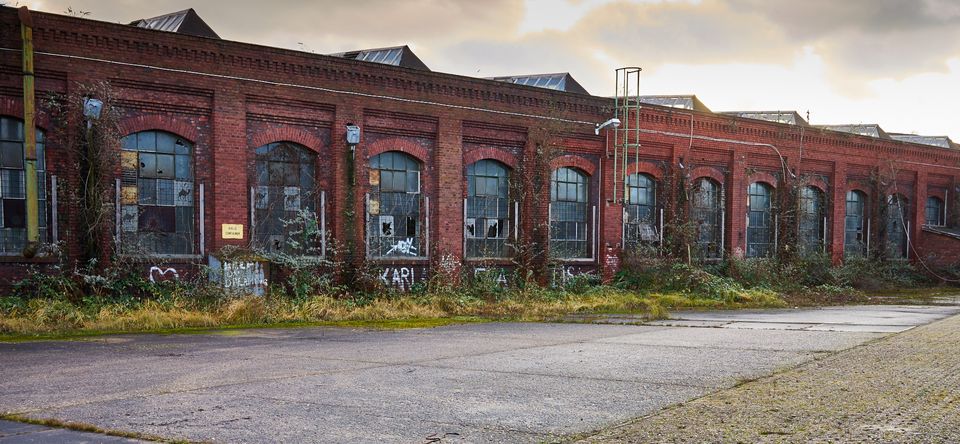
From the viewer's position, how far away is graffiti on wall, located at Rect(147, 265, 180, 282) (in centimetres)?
1611

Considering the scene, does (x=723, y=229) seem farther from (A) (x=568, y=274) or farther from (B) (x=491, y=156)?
(B) (x=491, y=156)

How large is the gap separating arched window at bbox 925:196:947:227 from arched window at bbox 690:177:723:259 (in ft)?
43.5

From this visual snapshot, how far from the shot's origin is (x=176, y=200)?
54.7 feet

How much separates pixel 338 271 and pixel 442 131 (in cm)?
443

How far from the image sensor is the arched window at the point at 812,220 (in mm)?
29641

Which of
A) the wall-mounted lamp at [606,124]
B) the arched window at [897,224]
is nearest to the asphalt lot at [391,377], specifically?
the wall-mounted lamp at [606,124]

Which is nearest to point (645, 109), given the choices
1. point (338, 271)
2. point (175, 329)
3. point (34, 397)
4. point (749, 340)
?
point (338, 271)

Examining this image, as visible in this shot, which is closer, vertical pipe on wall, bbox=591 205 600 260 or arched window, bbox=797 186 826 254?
vertical pipe on wall, bbox=591 205 600 260

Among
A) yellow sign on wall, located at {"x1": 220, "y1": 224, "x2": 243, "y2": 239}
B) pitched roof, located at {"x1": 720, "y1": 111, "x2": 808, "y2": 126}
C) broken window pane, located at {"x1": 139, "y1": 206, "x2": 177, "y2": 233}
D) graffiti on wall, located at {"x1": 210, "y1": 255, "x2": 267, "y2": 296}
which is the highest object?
pitched roof, located at {"x1": 720, "y1": 111, "x2": 808, "y2": 126}

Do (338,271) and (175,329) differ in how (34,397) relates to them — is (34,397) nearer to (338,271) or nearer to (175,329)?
(175,329)

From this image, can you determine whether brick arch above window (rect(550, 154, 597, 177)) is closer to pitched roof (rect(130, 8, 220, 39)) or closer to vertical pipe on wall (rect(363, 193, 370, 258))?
vertical pipe on wall (rect(363, 193, 370, 258))

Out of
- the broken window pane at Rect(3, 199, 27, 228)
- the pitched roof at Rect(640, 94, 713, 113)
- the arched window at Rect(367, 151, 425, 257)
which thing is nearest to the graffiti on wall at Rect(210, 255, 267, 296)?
the arched window at Rect(367, 151, 425, 257)

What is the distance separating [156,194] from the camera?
16.5 m

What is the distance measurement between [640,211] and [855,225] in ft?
39.0
